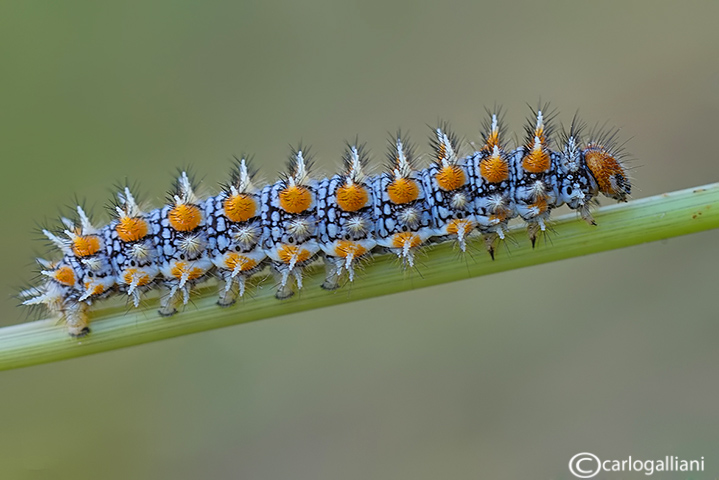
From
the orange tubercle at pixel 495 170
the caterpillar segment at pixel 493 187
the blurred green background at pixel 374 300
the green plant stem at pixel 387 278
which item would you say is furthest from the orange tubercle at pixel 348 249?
the blurred green background at pixel 374 300

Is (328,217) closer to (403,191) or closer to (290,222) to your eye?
(290,222)

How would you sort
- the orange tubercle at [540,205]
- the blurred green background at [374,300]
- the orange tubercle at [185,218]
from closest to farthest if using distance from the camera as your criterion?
the orange tubercle at [540,205] → the orange tubercle at [185,218] → the blurred green background at [374,300]

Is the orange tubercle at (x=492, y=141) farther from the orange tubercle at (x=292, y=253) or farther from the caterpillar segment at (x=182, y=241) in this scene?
the caterpillar segment at (x=182, y=241)

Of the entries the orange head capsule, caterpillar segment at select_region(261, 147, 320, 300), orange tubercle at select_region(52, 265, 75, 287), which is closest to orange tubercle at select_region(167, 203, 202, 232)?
caterpillar segment at select_region(261, 147, 320, 300)

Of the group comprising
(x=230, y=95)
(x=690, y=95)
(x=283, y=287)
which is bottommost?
(x=283, y=287)

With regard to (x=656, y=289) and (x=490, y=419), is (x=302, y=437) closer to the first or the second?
(x=490, y=419)

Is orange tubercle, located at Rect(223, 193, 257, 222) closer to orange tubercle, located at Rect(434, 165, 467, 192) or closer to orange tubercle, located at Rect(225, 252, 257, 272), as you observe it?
orange tubercle, located at Rect(225, 252, 257, 272)

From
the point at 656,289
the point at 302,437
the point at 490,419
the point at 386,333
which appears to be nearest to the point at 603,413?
the point at 490,419

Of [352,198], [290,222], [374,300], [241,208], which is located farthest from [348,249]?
[374,300]
